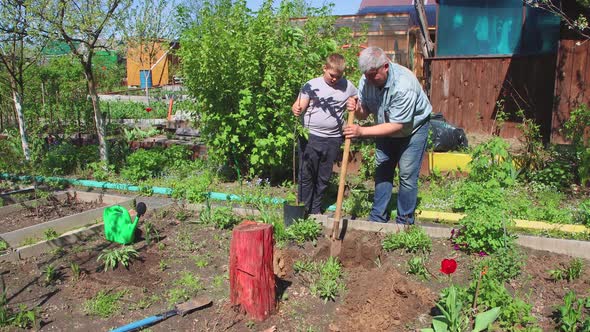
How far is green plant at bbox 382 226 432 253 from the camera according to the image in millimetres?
4621

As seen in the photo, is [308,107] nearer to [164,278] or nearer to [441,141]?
[164,278]

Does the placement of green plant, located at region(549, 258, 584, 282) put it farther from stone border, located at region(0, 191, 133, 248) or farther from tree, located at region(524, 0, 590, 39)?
stone border, located at region(0, 191, 133, 248)

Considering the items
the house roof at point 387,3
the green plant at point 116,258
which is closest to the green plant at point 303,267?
the green plant at point 116,258

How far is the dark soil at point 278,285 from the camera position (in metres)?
3.58

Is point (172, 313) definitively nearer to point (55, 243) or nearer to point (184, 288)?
point (184, 288)

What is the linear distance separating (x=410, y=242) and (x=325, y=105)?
1656 millimetres

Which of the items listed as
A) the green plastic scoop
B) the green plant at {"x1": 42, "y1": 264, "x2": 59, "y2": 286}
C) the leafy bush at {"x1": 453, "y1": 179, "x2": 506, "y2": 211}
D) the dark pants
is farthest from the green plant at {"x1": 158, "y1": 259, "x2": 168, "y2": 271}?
the leafy bush at {"x1": 453, "y1": 179, "x2": 506, "y2": 211}

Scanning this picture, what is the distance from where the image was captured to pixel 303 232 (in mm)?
4910

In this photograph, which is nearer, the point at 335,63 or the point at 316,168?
the point at 335,63

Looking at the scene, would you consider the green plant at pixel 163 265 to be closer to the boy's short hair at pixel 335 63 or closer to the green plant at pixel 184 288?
the green plant at pixel 184 288

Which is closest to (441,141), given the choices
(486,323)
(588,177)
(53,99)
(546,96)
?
(588,177)

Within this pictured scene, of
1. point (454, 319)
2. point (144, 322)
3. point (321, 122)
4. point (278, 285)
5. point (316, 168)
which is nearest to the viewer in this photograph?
point (454, 319)

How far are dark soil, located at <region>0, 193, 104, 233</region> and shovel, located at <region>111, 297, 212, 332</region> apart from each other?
2878 mm

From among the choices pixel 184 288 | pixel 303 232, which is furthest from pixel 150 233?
pixel 303 232
